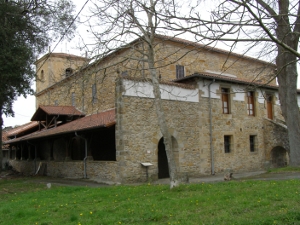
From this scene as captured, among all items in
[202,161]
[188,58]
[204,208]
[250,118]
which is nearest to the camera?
[204,208]

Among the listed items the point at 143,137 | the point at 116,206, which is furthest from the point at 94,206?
the point at 143,137

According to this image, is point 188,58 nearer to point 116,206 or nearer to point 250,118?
point 250,118

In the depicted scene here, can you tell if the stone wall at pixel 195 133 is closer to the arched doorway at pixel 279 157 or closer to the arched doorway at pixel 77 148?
the arched doorway at pixel 279 157

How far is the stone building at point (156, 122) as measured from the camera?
14281 mm

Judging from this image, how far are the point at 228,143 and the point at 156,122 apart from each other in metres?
5.83

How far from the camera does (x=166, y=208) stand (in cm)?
743

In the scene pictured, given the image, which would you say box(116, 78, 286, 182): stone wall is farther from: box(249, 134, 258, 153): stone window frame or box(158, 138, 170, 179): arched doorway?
box(158, 138, 170, 179): arched doorway

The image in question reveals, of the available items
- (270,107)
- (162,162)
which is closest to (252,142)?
(270,107)

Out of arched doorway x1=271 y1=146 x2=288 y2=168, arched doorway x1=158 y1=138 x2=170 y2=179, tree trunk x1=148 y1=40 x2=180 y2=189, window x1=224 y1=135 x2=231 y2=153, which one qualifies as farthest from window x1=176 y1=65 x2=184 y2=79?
tree trunk x1=148 y1=40 x2=180 y2=189

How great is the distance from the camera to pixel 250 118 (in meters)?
20.5

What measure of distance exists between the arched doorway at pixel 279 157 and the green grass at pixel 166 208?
1320cm

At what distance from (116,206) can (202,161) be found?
32.6 ft

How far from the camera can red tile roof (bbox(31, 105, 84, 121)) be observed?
2217 cm

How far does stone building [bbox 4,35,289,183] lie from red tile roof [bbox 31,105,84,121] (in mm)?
79
